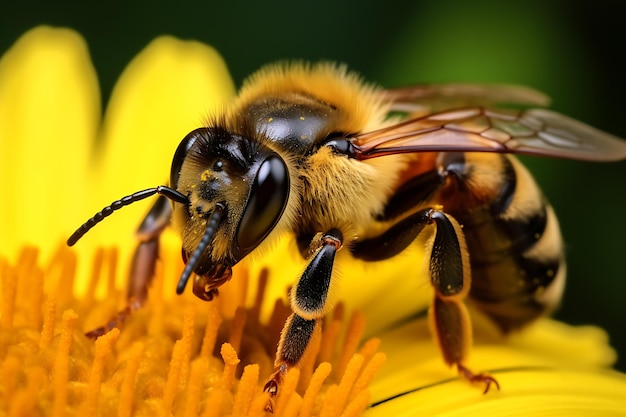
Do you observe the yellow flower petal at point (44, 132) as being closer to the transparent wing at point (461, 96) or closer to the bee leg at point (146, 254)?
the bee leg at point (146, 254)

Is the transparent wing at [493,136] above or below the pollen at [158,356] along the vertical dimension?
above

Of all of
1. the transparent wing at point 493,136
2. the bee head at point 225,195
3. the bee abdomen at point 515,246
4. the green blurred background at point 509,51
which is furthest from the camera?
the green blurred background at point 509,51

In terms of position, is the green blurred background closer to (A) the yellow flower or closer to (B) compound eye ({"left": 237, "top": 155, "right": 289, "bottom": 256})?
(A) the yellow flower

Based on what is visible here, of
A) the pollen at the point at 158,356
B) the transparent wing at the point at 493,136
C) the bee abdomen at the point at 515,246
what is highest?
Result: the transparent wing at the point at 493,136

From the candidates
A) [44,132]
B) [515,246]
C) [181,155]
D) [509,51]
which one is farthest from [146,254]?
[509,51]

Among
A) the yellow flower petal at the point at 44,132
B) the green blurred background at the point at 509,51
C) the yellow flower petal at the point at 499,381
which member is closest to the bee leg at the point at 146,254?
the yellow flower petal at the point at 499,381

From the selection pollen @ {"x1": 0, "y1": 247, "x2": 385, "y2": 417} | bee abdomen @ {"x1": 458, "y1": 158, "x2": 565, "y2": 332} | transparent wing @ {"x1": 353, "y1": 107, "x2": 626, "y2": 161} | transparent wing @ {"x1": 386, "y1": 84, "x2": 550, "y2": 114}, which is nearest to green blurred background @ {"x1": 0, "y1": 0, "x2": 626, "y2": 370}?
transparent wing @ {"x1": 386, "y1": 84, "x2": 550, "y2": 114}
